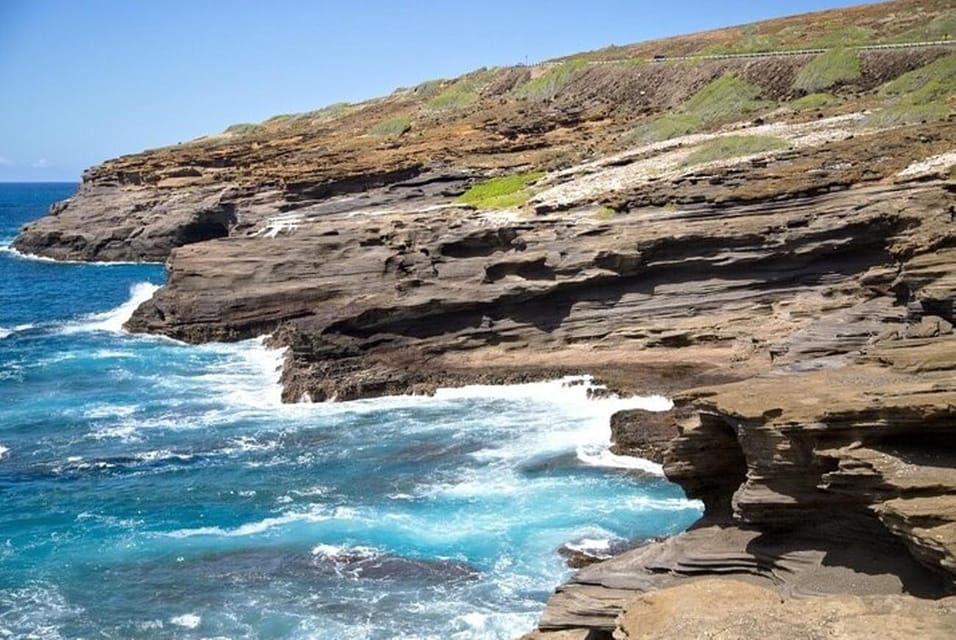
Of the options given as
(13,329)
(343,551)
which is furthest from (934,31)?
(13,329)

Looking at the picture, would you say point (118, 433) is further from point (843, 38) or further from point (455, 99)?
point (455, 99)

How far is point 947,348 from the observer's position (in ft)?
59.0

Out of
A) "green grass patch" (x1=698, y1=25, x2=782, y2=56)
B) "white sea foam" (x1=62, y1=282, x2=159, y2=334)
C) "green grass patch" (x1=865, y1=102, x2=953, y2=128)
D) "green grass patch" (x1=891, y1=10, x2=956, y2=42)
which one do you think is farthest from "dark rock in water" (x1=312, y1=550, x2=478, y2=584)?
"green grass patch" (x1=698, y1=25, x2=782, y2=56)

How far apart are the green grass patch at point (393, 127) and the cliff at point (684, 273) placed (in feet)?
1.30

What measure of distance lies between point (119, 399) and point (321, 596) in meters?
22.0

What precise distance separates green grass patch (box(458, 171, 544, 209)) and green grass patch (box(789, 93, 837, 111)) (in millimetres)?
15170

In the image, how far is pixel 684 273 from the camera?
3919cm

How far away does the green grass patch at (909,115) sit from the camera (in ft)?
150

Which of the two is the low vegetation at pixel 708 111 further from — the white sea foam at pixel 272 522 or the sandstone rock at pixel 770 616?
the sandstone rock at pixel 770 616

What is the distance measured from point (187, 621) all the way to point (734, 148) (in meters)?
34.8

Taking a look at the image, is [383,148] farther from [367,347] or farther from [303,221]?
[367,347]

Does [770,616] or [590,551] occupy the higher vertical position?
[770,616]

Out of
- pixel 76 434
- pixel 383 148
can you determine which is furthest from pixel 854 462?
pixel 383 148

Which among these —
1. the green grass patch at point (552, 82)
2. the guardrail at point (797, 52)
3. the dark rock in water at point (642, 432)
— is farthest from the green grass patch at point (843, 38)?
the dark rock in water at point (642, 432)
